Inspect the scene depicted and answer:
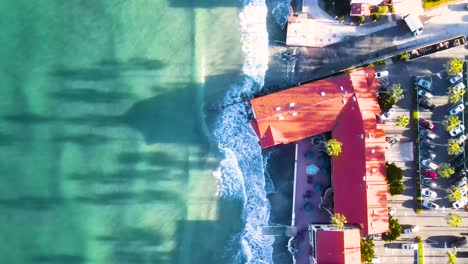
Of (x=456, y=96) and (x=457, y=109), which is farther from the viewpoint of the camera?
(x=457, y=109)

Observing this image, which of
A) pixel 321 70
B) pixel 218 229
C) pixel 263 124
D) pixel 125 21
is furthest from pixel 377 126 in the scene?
pixel 125 21

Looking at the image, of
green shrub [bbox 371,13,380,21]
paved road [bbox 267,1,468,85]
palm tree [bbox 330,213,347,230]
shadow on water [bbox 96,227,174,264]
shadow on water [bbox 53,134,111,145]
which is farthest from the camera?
shadow on water [bbox 53,134,111,145]

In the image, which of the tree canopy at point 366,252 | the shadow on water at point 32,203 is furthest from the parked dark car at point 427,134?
the shadow on water at point 32,203

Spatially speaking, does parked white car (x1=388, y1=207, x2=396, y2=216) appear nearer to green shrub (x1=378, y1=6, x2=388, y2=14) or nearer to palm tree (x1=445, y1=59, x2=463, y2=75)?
palm tree (x1=445, y1=59, x2=463, y2=75)

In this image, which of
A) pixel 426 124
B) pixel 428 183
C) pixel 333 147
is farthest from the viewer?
pixel 426 124

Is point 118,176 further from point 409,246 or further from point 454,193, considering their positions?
point 454,193

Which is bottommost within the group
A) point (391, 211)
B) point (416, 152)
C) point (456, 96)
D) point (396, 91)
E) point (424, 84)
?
point (391, 211)

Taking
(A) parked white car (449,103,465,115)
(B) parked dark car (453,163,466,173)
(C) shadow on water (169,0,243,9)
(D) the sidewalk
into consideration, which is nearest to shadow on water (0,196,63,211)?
(C) shadow on water (169,0,243,9)

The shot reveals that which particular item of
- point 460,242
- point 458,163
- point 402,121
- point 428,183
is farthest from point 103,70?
point 460,242
